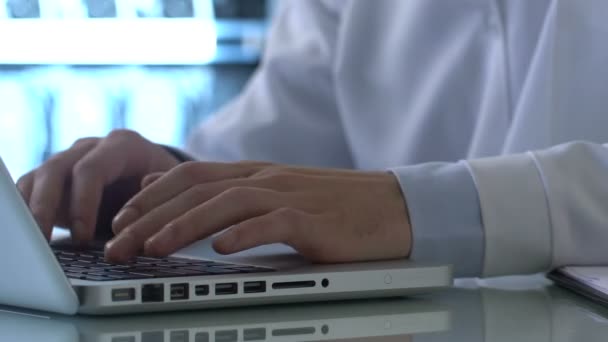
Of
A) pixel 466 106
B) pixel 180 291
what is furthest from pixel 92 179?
pixel 466 106

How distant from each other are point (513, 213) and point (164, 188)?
241 mm

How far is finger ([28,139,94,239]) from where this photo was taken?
0.75 metres

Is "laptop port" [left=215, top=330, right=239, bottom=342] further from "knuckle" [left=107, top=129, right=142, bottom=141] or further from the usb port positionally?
"knuckle" [left=107, top=129, right=142, bottom=141]

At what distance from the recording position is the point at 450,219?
0.69 meters

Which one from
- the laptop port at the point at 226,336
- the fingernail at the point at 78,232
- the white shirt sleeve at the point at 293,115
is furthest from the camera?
the white shirt sleeve at the point at 293,115

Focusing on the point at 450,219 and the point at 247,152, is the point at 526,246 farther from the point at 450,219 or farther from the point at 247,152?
the point at 247,152

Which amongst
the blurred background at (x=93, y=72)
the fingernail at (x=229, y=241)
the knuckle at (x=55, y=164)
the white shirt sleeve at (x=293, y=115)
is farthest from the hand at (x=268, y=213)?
the blurred background at (x=93, y=72)

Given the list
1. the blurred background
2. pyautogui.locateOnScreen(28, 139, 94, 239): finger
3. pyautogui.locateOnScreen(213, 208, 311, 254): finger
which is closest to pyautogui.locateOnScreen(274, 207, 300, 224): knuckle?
pyautogui.locateOnScreen(213, 208, 311, 254): finger

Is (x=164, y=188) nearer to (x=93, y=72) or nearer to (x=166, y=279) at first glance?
(x=166, y=279)

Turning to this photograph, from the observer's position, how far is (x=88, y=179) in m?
0.78

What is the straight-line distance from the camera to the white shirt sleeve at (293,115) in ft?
Answer: 4.25

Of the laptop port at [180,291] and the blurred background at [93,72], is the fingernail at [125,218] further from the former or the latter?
the blurred background at [93,72]

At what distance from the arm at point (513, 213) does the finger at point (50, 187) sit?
0.86ft

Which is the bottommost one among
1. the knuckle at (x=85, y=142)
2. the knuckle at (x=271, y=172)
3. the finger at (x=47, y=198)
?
the finger at (x=47, y=198)
